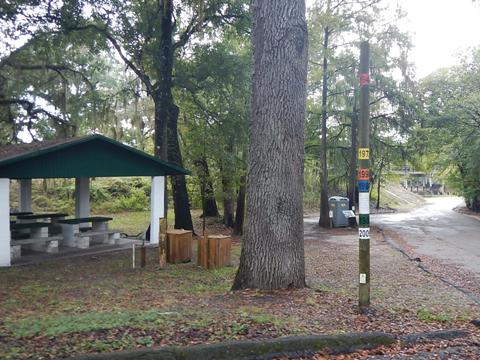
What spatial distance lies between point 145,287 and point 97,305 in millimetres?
1791

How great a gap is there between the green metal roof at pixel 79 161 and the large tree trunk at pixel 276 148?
633 centimetres

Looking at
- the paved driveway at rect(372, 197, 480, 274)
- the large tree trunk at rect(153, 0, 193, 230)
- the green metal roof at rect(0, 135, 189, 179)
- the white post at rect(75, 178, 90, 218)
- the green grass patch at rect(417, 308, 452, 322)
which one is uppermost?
the large tree trunk at rect(153, 0, 193, 230)

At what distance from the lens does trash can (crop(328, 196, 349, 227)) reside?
21141mm

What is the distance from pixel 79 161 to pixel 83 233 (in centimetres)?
284

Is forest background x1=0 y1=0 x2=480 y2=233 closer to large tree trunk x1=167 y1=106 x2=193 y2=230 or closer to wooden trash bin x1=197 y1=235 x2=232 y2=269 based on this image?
large tree trunk x1=167 y1=106 x2=193 y2=230

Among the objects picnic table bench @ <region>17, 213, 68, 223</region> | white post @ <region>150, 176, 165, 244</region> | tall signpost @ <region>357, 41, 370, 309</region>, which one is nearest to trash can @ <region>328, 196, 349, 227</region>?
white post @ <region>150, 176, 165, 244</region>

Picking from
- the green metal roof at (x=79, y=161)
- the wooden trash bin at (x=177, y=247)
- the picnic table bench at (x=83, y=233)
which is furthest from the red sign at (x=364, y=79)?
the picnic table bench at (x=83, y=233)

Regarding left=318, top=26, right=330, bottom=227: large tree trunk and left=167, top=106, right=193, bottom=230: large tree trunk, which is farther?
left=318, top=26, right=330, bottom=227: large tree trunk

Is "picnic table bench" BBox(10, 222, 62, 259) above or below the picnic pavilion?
below

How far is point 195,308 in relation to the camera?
229 inches

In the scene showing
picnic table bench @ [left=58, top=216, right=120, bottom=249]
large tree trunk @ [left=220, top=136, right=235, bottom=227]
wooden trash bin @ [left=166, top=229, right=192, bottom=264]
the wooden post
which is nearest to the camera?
the wooden post

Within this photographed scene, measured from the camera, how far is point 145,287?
8320mm

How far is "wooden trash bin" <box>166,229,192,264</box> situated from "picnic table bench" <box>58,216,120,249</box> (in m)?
3.49

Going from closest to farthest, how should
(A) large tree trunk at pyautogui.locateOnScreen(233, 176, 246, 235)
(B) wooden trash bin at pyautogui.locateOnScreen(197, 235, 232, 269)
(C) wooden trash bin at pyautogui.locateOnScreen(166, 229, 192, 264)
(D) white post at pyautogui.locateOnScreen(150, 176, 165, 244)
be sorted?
(B) wooden trash bin at pyautogui.locateOnScreen(197, 235, 232, 269) → (C) wooden trash bin at pyautogui.locateOnScreen(166, 229, 192, 264) → (D) white post at pyautogui.locateOnScreen(150, 176, 165, 244) → (A) large tree trunk at pyautogui.locateOnScreen(233, 176, 246, 235)
